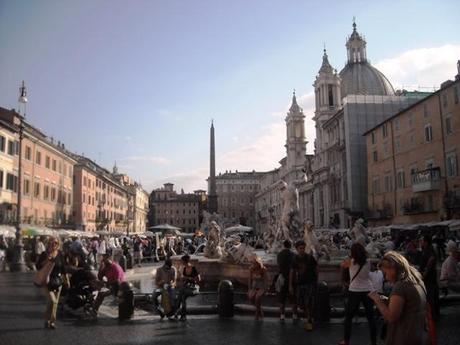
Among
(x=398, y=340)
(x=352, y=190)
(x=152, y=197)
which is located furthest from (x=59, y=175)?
(x=152, y=197)

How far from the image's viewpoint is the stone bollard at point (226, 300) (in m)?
9.95

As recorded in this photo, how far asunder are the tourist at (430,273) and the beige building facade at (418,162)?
1080 inches

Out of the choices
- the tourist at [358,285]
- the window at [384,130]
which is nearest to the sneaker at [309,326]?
the tourist at [358,285]

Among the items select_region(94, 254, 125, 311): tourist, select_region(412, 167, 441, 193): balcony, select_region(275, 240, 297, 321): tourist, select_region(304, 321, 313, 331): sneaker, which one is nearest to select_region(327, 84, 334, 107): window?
select_region(412, 167, 441, 193): balcony

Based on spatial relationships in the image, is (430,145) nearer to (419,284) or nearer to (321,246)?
(321,246)

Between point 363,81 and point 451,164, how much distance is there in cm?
4487

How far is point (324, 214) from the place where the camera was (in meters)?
71.9

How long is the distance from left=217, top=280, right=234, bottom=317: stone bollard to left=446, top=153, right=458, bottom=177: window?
30.1m

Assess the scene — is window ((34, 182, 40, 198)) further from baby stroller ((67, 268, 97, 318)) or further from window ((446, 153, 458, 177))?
baby stroller ((67, 268, 97, 318))

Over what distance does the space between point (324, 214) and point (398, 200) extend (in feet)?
90.1

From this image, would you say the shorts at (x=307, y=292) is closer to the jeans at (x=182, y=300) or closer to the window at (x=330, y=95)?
the jeans at (x=182, y=300)

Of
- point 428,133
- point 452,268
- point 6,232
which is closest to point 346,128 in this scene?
point 428,133

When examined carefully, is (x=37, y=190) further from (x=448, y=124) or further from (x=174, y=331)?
(x=174, y=331)

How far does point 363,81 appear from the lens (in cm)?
7794
